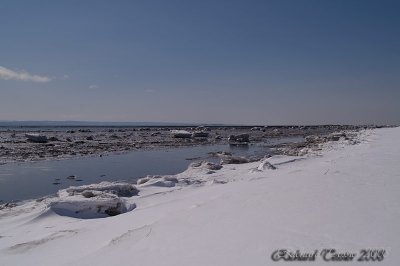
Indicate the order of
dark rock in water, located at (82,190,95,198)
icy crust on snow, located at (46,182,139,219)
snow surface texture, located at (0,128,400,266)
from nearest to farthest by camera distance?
snow surface texture, located at (0,128,400,266)
icy crust on snow, located at (46,182,139,219)
dark rock in water, located at (82,190,95,198)

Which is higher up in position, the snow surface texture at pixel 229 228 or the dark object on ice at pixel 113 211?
the snow surface texture at pixel 229 228

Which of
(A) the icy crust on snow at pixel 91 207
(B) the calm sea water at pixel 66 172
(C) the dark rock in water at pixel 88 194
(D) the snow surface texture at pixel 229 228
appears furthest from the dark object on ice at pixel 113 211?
(B) the calm sea water at pixel 66 172

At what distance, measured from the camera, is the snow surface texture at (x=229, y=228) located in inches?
157

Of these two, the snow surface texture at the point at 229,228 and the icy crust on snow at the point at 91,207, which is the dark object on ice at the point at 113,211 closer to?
the icy crust on snow at the point at 91,207

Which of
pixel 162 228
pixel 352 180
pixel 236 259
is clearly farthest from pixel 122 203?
pixel 352 180

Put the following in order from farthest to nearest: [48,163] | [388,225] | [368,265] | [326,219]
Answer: [48,163], [326,219], [388,225], [368,265]

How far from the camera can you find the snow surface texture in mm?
3977

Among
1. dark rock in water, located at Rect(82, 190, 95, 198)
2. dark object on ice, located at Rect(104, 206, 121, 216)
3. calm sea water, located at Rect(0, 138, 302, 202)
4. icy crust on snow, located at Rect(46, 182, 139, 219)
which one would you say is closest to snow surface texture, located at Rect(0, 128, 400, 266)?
icy crust on snow, located at Rect(46, 182, 139, 219)

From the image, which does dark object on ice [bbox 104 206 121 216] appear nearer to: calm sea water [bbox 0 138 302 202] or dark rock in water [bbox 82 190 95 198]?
dark rock in water [bbox 82 190 95 198]

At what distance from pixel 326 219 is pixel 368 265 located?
149cm

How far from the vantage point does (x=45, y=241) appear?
556 cm

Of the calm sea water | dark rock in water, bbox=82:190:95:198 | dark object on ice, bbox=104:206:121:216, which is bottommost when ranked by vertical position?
the calm sea water

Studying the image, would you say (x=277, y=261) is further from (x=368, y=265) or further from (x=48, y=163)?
(x=48, y=163)

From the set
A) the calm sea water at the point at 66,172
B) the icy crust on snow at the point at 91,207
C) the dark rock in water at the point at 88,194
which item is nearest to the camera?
the icy crust on snow at the point at 91,207
